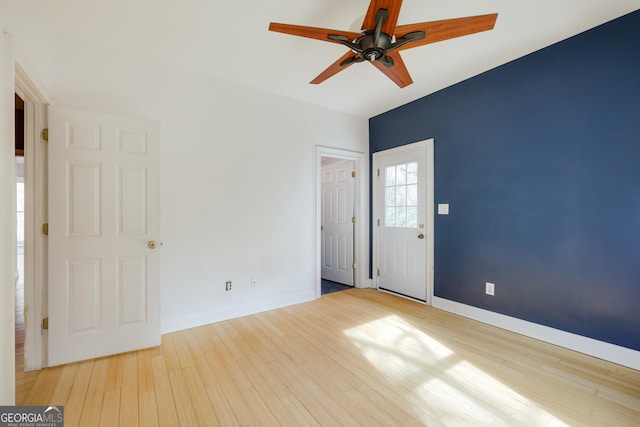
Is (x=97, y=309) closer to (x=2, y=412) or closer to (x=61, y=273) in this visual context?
(x=61, y=273)

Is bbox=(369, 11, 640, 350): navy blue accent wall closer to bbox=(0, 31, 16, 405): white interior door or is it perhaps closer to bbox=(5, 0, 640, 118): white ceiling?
bbox=(5, 0, 640, 118): white ceiling

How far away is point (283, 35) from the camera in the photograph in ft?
7.41

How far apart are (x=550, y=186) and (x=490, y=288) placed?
1171mm

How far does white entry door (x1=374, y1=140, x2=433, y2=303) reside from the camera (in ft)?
11.5

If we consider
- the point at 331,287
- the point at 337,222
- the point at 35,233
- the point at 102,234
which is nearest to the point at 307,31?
the point at 102,234

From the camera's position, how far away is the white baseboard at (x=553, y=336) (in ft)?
6.89

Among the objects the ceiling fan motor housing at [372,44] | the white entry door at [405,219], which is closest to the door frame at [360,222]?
the white entry door at [405,219]

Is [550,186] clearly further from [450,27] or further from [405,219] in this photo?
[450,27]

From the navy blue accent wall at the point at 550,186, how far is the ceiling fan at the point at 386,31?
1.41 metres

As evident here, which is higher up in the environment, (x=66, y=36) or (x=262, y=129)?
(x=66, y=36)

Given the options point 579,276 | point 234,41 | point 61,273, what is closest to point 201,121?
point 234,41

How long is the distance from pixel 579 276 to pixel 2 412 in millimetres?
4023

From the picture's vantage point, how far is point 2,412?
4.56 ft

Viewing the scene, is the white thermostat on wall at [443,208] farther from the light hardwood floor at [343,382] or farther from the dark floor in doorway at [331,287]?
the dark floor in doorway at [331,287]
